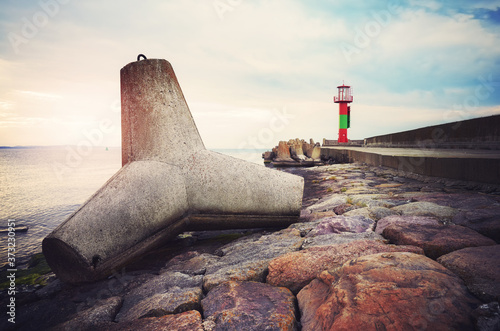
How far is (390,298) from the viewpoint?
1142mm

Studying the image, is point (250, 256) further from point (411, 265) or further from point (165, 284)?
point (411, 265)

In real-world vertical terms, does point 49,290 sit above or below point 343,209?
below

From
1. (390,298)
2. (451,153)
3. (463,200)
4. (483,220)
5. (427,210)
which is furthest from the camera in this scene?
(451,153)

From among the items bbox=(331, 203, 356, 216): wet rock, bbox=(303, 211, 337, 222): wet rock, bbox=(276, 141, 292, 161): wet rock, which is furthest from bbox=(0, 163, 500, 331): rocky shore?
bbox=(276, 141, 292, 161): wet rock

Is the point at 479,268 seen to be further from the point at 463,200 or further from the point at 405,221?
the point at 463,200

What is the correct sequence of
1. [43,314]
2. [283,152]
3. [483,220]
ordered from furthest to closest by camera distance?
1. [283,152]
2. [43,314]
3. [483,220]

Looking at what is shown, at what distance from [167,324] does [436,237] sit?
1716 millimetres

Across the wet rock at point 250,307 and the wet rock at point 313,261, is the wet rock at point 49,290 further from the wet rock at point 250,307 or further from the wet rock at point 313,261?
the wet rock at point 313,261

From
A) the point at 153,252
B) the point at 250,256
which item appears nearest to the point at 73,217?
the point at 153,252

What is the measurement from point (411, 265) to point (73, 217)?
2679 mm

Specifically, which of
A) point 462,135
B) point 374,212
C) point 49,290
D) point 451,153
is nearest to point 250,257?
point 374,212

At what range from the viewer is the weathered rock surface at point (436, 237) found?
1622mm

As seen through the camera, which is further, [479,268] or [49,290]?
[49,290]

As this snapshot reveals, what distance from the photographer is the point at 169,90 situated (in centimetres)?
329
